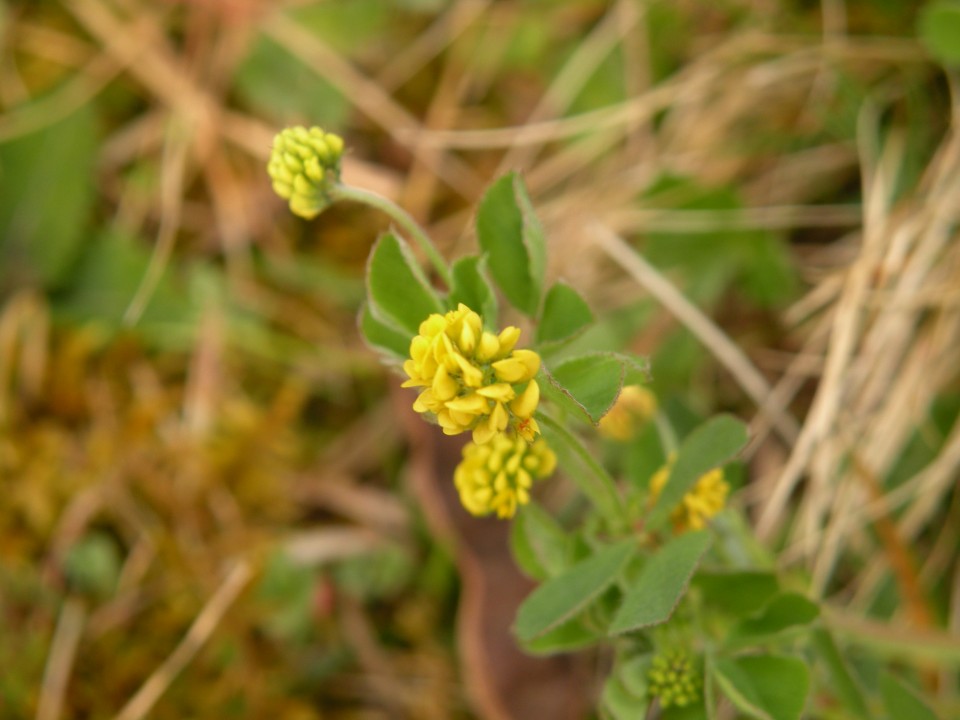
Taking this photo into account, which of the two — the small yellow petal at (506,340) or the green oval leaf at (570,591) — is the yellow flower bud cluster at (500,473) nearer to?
the green oval leaf at (570,591)

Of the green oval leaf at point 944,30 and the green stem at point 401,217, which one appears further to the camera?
the green oval leaf at point 944,30

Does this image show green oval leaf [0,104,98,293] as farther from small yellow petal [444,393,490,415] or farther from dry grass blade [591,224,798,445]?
small yellow petal [444,393,490,415]

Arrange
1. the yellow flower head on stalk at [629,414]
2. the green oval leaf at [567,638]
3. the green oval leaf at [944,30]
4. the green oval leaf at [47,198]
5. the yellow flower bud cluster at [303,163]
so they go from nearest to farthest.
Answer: the yellow flower bud cluster at [303,163] < the green oval leaf at [567,638] < the yellow flower head on stalk at [629,414] < the green oval leaf at [944,30] < the green oval leaf at [47,198]

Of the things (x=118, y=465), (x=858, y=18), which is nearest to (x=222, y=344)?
(x=118, y=465)

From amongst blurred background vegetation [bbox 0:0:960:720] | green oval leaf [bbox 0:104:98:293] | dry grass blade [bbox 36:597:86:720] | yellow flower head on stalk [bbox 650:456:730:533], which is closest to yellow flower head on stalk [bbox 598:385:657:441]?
blurred background vegetation [bbox 0:0:960:720]

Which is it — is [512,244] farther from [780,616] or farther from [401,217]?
[780,616]

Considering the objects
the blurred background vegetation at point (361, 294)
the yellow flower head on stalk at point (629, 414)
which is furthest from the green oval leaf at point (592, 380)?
the blurred background vegetation at point (361, 294)

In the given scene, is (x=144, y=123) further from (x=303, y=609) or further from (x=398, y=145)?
(x=303, y=609)

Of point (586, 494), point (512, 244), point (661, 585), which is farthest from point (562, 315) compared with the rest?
point (661, 585)
